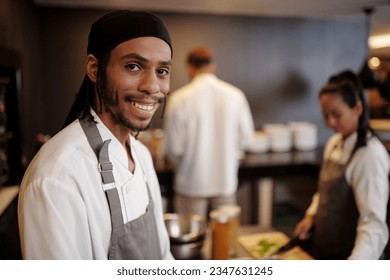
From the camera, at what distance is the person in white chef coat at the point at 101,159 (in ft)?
2.09

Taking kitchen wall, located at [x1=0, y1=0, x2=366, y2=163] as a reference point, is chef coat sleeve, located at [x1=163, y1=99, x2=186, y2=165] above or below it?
below

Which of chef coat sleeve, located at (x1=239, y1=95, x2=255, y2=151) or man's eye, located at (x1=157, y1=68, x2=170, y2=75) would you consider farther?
chef coat sleeve, located at (x1=239, y1=95, x2=255, y2=151)

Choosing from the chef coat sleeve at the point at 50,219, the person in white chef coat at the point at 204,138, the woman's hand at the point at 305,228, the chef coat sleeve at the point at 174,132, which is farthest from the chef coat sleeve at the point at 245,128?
the chef coat sleeve at the point at 50,219

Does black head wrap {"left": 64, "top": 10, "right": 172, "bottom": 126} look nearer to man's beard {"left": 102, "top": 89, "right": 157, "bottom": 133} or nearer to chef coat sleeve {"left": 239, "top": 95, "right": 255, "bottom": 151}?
man's beard {"left": 102, "top": 89, "right": 157, "bottom": 133}

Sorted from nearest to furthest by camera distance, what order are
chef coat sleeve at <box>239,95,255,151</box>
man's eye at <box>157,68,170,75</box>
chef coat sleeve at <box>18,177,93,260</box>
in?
chef coat sleeve at <box>18,177,93,260</box>, man's eye at <box>157,68,170,75</box>, chef coat sleeve at <box>239,95,255,151</box>

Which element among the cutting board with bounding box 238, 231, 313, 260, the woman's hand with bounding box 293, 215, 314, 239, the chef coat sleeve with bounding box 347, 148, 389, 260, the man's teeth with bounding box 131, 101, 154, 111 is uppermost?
the man's teeth with bounding box 131, 101, 154, 111

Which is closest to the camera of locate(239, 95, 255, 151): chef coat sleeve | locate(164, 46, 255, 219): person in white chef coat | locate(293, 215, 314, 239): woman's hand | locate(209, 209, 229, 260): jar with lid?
locate(209, 209, 229, 260): jar with lid

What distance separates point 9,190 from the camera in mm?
1101

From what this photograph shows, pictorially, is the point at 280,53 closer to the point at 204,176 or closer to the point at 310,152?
the point at 310,152

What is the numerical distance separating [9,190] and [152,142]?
1407 mm

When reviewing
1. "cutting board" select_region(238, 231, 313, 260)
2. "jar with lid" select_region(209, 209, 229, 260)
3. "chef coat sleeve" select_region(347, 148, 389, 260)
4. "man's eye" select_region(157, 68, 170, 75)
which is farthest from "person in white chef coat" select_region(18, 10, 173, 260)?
"chef coat sleeve" select_region(347, 148, 389, 260)

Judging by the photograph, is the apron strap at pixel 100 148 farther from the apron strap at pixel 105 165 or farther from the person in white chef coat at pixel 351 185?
the person in white chef coat at pixel 351 185

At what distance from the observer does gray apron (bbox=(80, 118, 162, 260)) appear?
2.35ft

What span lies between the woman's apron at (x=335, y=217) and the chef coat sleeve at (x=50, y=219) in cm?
77
